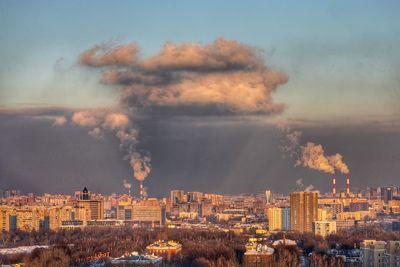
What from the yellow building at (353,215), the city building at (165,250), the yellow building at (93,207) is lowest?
the city building at (165,250)

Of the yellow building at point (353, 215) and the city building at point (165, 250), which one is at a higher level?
the yellow building at point (353, 215)

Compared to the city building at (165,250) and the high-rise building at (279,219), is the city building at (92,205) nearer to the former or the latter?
the high-rise building at (279,219)

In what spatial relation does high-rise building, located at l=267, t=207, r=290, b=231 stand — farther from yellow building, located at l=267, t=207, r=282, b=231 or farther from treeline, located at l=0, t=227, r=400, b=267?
treeline, located at l=0, t=227, r=400, b=267

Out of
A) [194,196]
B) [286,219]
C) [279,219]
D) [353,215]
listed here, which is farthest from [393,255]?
[194,196]

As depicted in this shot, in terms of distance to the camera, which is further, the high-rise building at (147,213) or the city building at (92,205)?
the city building at (92,205)

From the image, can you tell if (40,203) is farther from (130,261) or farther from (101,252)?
(130,261)

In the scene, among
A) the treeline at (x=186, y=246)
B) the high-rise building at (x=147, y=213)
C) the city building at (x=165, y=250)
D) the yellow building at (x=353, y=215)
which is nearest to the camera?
the treeline at (x=186, y=246)

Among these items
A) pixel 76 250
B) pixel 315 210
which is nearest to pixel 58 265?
pixel 76 250

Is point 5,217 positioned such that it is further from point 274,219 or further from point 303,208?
point 303,208

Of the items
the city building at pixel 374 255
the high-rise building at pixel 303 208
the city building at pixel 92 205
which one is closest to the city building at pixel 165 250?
the city building at pixel 374 255

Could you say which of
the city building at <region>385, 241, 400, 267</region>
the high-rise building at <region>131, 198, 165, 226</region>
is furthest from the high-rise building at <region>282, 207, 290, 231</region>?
the city building at <region>385, 241, 400, 267</region>
